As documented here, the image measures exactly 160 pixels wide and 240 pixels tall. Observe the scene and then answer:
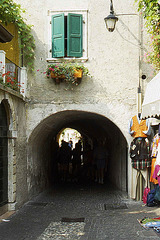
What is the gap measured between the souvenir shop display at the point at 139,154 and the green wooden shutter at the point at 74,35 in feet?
9.16

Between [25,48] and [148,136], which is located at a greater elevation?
[25,48]

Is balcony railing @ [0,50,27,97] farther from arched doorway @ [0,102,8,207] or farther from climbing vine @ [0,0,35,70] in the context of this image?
arched doorway @ [0,102,8,207]

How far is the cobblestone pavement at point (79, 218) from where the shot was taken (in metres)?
6.91

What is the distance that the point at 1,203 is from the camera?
8.95 m

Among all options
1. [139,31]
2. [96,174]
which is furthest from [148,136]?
[96,174]

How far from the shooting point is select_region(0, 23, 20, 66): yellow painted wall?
34.2 ft

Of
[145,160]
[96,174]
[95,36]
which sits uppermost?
[95,36]

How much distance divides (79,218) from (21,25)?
6.01m

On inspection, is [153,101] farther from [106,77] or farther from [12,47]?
[12,47]

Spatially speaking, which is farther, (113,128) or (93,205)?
(113,128)

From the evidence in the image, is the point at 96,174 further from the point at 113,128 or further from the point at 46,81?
the point at 46,81

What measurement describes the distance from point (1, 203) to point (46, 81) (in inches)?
165

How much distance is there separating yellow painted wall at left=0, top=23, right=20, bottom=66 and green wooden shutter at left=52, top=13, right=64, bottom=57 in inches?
46.3

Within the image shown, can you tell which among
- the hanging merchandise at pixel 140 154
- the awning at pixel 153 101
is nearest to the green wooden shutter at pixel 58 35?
the awning at pixel 153 101
